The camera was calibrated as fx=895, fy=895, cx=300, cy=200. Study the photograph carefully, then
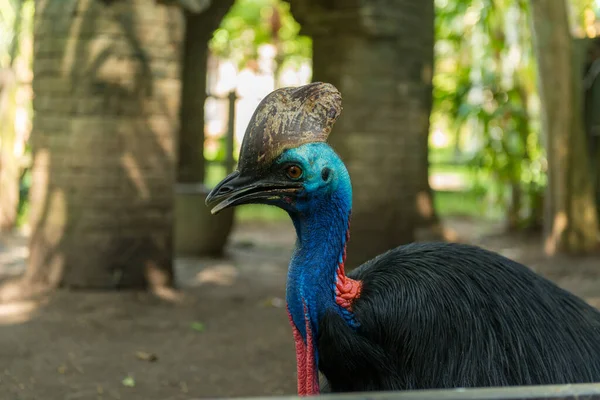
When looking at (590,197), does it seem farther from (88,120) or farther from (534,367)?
(534,367)

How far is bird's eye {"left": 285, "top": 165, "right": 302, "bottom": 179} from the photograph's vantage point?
272 cm

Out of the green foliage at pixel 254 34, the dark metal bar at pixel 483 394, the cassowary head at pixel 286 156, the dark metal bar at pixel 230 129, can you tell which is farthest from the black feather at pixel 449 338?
the green foliage at pixel 254 34

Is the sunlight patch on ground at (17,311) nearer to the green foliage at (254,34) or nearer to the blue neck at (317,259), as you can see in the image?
the blue neck at (317,259)

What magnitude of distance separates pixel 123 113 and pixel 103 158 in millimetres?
381

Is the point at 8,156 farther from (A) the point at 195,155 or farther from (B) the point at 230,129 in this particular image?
(B) the point at 230,129

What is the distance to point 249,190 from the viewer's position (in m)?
2.73

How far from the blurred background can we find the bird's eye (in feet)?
8.07

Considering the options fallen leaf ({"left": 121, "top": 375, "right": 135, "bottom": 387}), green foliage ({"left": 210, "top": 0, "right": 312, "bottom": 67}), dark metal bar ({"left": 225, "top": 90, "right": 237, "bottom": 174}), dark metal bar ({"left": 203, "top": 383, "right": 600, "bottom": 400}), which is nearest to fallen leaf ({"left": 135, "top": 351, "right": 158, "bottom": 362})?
fallen leaf ({"left": 121, "top": 375, "right": 135, "bottom": 387})

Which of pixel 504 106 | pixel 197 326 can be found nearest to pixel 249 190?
pixel 197 326

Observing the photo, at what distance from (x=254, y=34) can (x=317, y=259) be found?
1580 cm

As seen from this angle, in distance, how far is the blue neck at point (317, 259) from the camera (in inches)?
109

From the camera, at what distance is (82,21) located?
6.88m

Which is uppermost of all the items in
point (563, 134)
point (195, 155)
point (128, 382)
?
point (563, 134)

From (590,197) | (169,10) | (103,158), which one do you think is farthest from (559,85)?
(103,158)
